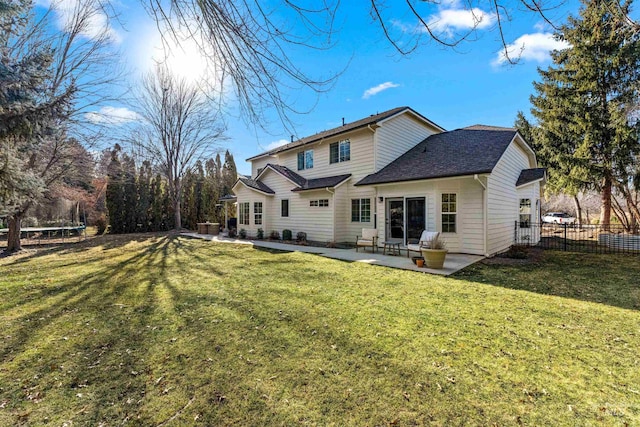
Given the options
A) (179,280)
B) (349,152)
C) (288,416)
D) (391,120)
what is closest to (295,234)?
(349,152)

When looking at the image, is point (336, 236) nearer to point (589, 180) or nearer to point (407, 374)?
point (407, 374)

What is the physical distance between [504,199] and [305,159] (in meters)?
10.6

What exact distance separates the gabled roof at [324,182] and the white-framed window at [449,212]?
196 inches

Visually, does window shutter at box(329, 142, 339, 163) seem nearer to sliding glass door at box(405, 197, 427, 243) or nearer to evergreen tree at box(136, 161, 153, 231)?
sliding glass door at box(405, 197, 427, 243)

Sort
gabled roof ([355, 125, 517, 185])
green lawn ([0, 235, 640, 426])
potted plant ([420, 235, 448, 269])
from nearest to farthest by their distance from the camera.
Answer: green lawn ([0, 235, 640, 426]) < potted plant ([420, 235, 448, 269]) < gabled roof ([355, 125, 517, 185])

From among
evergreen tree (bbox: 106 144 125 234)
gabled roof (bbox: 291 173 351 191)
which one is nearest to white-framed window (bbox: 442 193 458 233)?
gabled roof (bbox: 291 173 351 191)

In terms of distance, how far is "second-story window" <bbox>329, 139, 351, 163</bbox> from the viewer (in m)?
14.3

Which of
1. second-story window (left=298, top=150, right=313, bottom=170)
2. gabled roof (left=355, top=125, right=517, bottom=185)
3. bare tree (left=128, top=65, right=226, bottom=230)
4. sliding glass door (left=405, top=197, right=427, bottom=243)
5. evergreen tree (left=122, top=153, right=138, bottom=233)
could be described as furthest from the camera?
evergreen tree (left=122, top=153, right=138, bottom=233)

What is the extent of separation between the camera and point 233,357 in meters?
3.27

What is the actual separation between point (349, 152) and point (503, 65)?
38.8 ft

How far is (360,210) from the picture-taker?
45.1 feet

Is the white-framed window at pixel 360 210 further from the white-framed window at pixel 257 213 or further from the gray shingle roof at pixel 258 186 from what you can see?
the white-framed window at pixel 257 213

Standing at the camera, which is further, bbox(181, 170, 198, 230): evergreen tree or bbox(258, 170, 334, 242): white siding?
bbox(181, 170, 198, 230): evergreen tree

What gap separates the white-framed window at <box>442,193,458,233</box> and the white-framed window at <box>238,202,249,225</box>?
12.2 m
